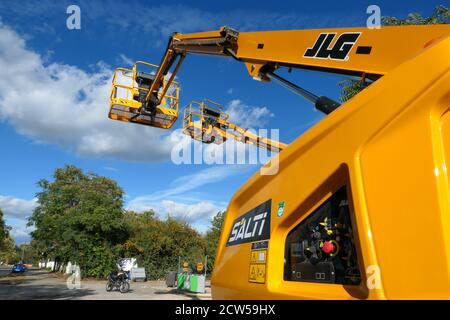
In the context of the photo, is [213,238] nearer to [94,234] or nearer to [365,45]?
[94,234]

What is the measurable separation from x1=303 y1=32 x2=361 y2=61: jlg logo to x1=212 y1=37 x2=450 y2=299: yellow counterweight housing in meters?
1.78

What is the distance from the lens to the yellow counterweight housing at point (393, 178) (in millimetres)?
1748

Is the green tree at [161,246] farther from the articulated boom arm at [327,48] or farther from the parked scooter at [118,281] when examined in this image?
the articulated boom arm at [327,48]

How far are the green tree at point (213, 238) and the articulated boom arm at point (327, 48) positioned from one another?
30189 mm

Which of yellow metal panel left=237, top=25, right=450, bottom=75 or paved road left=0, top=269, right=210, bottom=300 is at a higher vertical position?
yellow metal panel left=237, top=25, right=450, bottom=75

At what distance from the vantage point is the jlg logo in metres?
4.05

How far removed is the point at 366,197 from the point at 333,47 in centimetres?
267

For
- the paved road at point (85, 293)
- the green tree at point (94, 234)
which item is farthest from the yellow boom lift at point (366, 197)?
the green tree at point (94, 234)

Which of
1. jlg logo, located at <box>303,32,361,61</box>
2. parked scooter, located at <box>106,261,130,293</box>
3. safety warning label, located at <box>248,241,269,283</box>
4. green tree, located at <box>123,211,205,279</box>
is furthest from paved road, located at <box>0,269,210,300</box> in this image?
jlg logo, located at <box>303,32,361,61</box>

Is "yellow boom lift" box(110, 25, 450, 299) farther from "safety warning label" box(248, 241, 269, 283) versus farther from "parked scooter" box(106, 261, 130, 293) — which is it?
"parked scooter" box(106, 261, 130, 293)

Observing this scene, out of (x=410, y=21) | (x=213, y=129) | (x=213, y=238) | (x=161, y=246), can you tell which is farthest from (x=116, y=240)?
(x=410, y=21)

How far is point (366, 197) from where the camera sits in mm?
2049

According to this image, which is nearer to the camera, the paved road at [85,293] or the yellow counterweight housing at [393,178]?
Result: the yellow counterweight housing at [393,178]
